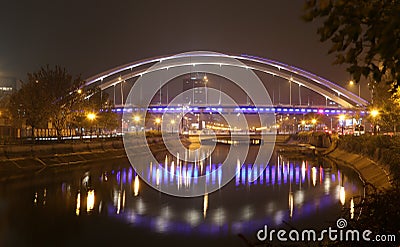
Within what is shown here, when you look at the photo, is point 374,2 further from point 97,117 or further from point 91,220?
point 97,117

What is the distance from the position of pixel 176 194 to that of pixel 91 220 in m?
7.30

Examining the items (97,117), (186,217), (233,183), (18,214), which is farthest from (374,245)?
(97,117)

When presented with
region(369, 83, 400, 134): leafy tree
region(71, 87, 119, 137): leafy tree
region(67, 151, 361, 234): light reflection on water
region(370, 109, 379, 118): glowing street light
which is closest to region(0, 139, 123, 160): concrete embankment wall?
region(71, 87, 119, 137): leafy tree

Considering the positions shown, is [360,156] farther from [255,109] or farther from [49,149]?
[255,109]

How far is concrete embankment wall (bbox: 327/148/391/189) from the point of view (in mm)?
20016

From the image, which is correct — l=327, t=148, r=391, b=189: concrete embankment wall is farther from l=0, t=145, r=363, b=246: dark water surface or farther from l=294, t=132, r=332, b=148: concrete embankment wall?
l=294, t=132, r=332, b=148: concrete embankment wall

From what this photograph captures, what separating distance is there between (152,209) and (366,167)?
1682 cm

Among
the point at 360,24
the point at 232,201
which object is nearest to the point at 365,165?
the point at 232,201

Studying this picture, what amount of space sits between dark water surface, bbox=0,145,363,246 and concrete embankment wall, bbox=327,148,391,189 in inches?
37.3

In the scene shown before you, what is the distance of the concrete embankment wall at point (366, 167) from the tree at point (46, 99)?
2747 centimetres

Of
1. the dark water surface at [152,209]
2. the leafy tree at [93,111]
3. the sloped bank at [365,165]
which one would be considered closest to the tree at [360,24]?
the dark water surface at [152,209]

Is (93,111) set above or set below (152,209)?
Result: above

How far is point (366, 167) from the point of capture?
91.1ft

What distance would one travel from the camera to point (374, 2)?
385cm
